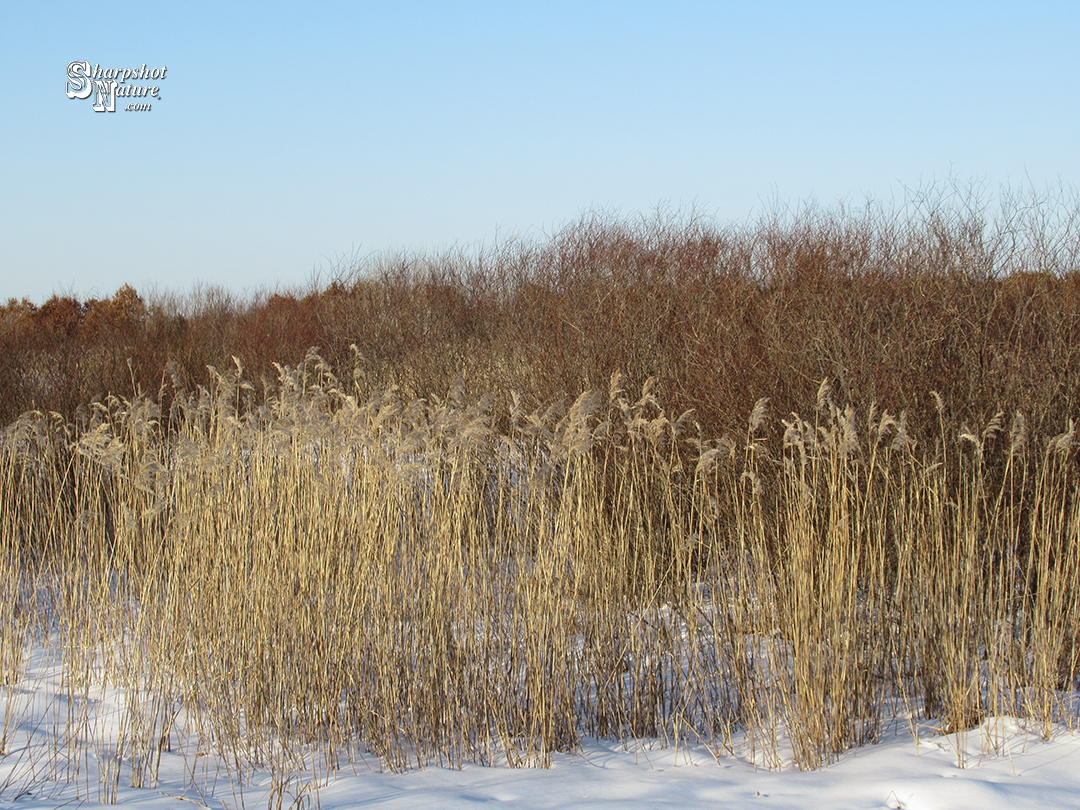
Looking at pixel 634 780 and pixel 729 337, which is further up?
pixel 729 337

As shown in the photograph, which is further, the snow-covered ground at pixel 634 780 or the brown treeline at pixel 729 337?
the brown treeline at pixel 729 337

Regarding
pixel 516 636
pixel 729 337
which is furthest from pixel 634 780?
pixel 729 337

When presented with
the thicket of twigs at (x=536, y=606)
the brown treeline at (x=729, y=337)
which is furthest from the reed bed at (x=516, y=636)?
the brown treeline at (x=729, y=337)

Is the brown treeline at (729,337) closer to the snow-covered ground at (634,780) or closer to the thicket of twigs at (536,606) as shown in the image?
the thicket of twigs at (536,606)

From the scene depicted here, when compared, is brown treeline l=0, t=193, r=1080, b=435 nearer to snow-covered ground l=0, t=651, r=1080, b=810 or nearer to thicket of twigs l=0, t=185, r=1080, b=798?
thicket of twigs l=0, t=185, r=1080, b=798

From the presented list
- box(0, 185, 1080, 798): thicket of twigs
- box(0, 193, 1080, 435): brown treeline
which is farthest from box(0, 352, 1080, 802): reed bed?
box(0, 193, 1080, 435): brown treeline

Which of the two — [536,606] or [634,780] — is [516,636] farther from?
[634,780]

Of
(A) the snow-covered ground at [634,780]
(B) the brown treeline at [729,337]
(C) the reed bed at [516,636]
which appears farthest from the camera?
(B) the brown treeline at [729,337]

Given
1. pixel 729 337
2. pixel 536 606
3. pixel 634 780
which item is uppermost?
pixel 729 337

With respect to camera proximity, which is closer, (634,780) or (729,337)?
(634,780)

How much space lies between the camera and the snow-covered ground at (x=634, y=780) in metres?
2.49

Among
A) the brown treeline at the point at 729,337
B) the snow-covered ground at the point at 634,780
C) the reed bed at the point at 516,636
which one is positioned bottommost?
the snow-covered ground at the point at 634,780

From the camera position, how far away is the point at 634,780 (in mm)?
2707

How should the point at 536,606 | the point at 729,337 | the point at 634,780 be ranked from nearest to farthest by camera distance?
the point at 634,780 < the point at 536,606 < the point at 729,337
